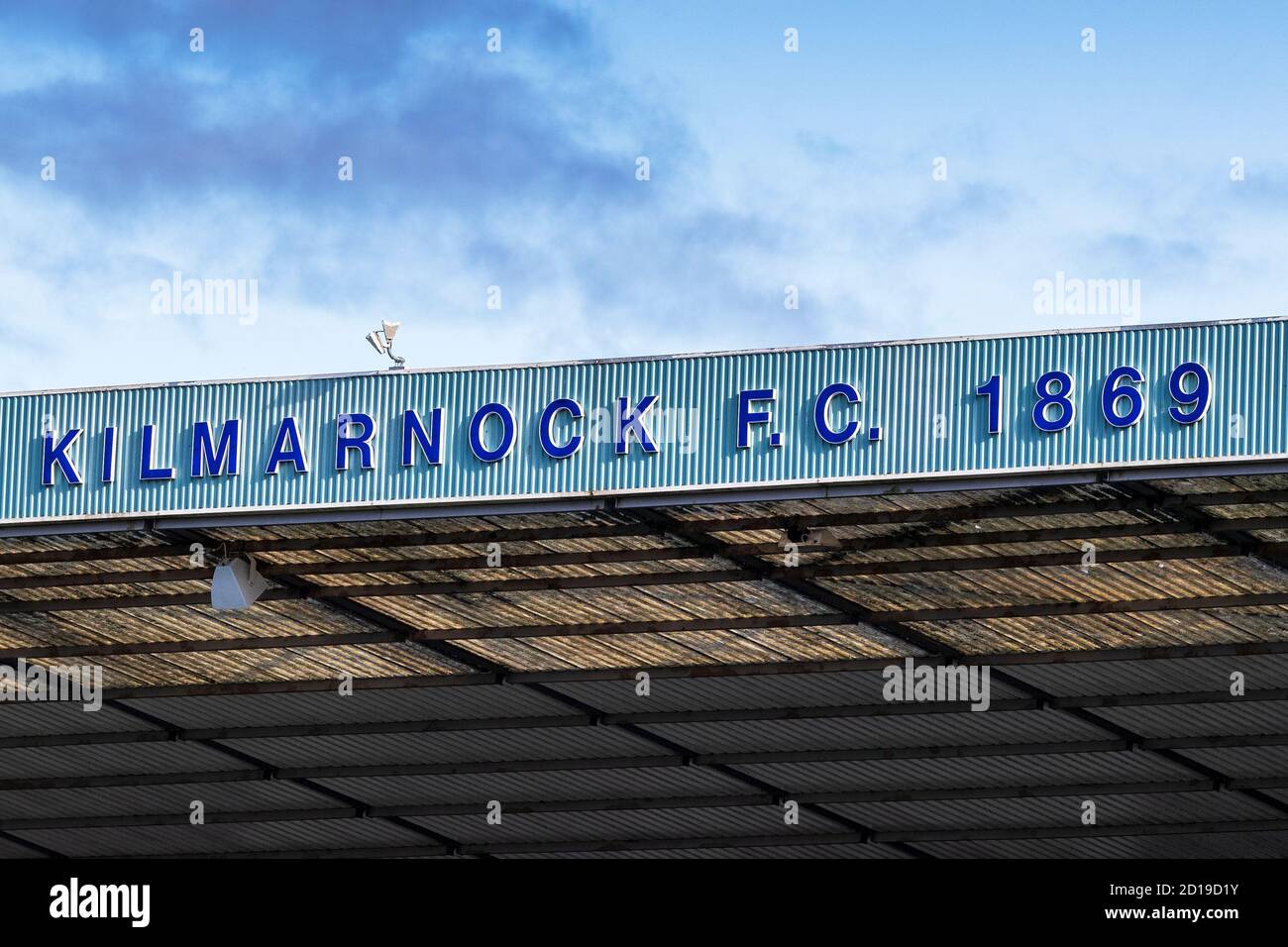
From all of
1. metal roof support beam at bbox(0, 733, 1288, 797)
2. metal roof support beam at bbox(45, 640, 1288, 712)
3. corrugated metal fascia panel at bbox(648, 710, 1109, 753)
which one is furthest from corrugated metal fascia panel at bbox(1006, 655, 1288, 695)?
metal roof support beam at bbox(0, 733, 1288, 797)

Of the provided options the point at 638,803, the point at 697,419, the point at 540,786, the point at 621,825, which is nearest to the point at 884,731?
the point at 638,803

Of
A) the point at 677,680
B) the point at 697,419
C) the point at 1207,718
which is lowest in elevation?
the point at 1207,718

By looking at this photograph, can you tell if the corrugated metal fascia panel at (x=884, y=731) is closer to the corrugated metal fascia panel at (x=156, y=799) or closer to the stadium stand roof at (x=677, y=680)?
the stadium stand roof at (x=677, y=680)

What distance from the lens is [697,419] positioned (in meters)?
29.2

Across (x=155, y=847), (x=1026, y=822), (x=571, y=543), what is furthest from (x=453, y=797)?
(x=571, y=543)

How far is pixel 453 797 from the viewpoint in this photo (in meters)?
45.4

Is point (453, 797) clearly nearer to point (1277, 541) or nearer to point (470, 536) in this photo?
point (470, 536)

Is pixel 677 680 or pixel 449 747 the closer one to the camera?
pixel 677 680

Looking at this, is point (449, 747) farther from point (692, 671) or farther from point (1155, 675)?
point (1155, 675)

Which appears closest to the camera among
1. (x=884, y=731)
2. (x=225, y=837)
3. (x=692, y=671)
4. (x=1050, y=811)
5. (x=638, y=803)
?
(x=692, y=671)

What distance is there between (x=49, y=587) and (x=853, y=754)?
1436 cm

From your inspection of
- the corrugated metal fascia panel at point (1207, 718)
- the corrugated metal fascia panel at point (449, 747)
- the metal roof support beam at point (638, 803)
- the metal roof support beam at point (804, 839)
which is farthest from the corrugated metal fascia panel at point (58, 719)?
the corrugated metal fascia panel at point (1207, 718)

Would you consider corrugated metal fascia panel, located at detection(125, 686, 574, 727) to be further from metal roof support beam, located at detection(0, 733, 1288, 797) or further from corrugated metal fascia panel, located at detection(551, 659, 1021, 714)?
metal roof support beam, located at detection(0, 733, 1288, 797)

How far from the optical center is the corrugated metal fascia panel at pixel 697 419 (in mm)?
27250
